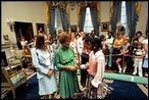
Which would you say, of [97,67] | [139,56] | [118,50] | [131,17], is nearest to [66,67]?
[97,67]

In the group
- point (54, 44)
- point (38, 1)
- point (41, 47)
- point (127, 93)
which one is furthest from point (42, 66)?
point (38, 1)

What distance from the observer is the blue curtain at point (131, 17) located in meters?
6.94

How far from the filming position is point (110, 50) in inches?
215

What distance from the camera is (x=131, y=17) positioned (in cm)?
706

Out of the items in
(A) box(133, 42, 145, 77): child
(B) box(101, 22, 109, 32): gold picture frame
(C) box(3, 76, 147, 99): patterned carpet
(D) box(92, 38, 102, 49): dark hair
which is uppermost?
(B) box(101, 22, 109, 32): gold picture frame

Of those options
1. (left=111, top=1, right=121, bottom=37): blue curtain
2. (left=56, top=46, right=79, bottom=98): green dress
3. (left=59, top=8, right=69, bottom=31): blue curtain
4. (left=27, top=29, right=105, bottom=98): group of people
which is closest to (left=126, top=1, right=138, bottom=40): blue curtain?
(left=111, top=1, right=121, bottom=37): blue curtain

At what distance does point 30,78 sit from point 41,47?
2800mm

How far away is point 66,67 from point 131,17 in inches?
224

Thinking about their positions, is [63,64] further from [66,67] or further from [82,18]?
[82,18]

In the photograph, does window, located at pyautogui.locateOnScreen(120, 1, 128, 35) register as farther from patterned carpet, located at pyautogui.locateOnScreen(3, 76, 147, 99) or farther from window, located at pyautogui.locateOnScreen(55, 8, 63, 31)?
patterned carpet, located at pyautogui.locateOnScreen(3, 76, 147, 99)

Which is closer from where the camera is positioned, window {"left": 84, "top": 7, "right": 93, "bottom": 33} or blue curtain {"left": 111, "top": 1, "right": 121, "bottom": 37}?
blue curtain {"left": 111, "top": 1, "right": 121, "bottom": 37}

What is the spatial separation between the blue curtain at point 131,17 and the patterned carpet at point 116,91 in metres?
3.57

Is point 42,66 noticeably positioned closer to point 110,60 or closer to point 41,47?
point 41,47

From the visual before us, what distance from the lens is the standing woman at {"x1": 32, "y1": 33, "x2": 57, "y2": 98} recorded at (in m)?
2.37
